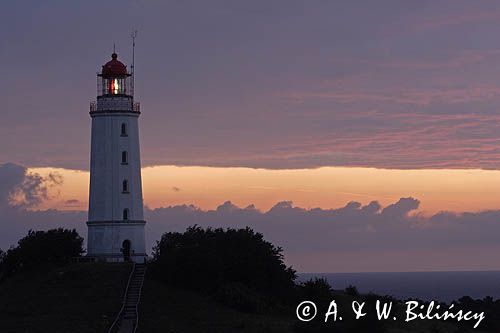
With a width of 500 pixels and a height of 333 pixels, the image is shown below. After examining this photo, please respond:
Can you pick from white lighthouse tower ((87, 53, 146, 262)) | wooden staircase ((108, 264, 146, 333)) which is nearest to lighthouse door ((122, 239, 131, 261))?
white lighthouse tower ((87, 53, 146, 262))

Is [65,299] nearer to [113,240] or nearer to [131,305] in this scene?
[131,305]

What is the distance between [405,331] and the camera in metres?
63.3

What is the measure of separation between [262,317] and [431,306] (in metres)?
14.5

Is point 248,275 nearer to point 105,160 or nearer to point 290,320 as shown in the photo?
point 290,320

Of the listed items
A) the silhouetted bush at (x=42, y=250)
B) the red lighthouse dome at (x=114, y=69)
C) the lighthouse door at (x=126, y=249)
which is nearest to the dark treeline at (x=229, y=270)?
the silhouetted bush at (x=42, y=250)

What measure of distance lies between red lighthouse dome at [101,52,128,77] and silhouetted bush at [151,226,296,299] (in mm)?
15242

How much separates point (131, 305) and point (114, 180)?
1661 centimetres

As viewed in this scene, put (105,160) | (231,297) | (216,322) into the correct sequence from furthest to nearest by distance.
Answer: (105,160)
(231,297)
(216,322)

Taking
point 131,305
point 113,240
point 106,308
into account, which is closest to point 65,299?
point 106,308

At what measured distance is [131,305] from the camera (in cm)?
6406

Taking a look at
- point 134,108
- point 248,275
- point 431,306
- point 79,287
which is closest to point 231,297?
point 248,275

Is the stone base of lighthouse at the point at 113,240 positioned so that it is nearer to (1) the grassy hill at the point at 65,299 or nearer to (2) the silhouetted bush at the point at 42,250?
(2) the silhouetted bush at the point at 42,250

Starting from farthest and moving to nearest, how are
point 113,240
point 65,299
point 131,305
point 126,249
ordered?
point 126,249 < point 113,240 < point 65,299 < point 131,305

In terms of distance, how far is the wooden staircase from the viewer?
193ft
